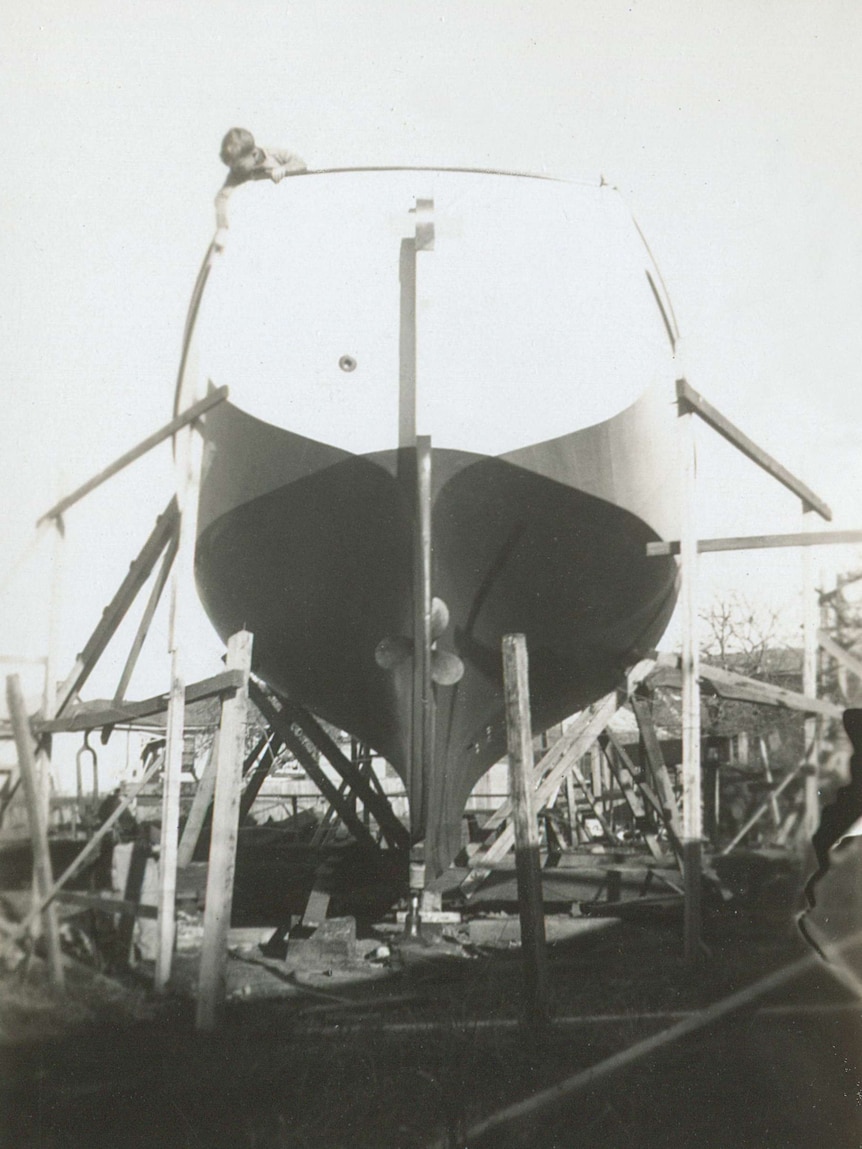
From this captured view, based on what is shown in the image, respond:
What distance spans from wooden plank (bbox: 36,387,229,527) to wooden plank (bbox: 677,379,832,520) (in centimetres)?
223

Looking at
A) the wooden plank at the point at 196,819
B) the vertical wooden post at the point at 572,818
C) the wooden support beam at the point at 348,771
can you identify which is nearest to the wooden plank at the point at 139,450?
the wooden plank at the point at 196,819

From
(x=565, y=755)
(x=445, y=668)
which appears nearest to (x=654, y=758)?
(x=565, y=755)

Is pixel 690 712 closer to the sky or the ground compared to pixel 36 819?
closer to the sky

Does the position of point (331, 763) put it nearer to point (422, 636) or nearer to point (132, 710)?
point (132, 710)

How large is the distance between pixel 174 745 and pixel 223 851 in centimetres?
62

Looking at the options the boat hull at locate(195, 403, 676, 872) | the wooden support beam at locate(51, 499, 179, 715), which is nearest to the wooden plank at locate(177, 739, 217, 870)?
the boat hull at locate(195, 403, 676, 872)

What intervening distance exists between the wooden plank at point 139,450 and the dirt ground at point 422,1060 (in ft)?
7.61

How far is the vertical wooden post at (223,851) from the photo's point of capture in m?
3.65

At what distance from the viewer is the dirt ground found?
2477mm

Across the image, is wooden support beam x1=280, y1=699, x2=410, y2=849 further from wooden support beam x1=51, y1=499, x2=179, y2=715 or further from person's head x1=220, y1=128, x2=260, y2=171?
person's head x1=220, y1=128, x2=260, y2=171

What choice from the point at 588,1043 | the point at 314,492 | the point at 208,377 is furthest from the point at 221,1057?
the point at 208,377

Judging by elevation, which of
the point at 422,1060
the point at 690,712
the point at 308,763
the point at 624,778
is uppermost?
the point at 690,712

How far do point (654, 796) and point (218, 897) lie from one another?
12.1 feet

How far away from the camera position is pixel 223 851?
382 cm
